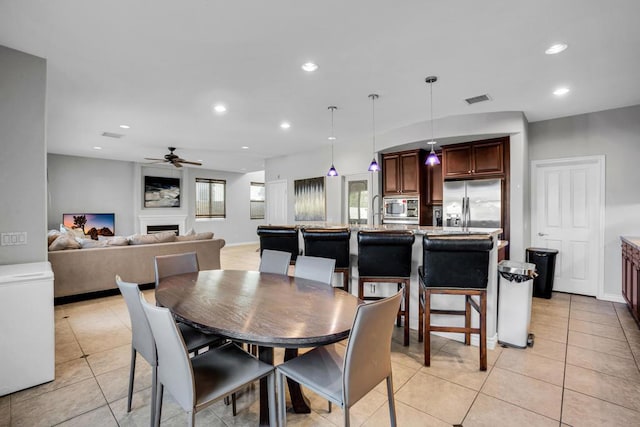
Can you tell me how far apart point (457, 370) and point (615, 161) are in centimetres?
402

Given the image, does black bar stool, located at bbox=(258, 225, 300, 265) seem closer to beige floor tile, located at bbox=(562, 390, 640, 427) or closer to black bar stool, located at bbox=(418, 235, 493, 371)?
black bar stool, located at bbox=(418, 235, 493, 371)

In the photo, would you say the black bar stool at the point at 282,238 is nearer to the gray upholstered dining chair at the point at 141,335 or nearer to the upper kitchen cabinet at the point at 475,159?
the gray upholstered dining chair at the point at 141,335

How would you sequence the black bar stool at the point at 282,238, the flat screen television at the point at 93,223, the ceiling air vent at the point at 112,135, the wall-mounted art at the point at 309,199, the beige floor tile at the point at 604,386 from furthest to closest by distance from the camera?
the flat screen television at the point at 93,223 → the wall-mounted art at the point at 309,199 → the ceiling air vent at the point at 112,135 → the black bar stool at the point at 282,238 → the beige floor tile at the point at 604,386

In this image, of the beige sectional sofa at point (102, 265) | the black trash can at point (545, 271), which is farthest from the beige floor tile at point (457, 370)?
the beige sectional sofa at point (102, 265)

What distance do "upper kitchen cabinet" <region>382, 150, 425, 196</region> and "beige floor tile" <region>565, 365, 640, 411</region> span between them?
143 inches

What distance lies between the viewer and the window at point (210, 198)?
384 inches

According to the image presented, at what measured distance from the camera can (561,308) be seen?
12.8ft

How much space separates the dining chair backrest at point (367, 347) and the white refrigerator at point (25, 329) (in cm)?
231

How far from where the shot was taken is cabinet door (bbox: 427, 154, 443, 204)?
5664 mm

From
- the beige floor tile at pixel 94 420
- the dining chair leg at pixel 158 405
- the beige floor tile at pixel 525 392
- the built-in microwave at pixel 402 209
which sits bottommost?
the beige floor tile at pixel 94 420

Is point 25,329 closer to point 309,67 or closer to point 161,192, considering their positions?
point 309,67

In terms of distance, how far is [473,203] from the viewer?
4.78 metres

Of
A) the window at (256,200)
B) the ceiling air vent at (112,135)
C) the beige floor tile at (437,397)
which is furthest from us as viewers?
the window at (256,200)

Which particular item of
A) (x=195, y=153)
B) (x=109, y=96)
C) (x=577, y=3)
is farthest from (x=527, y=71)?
(x=195, y=153)
